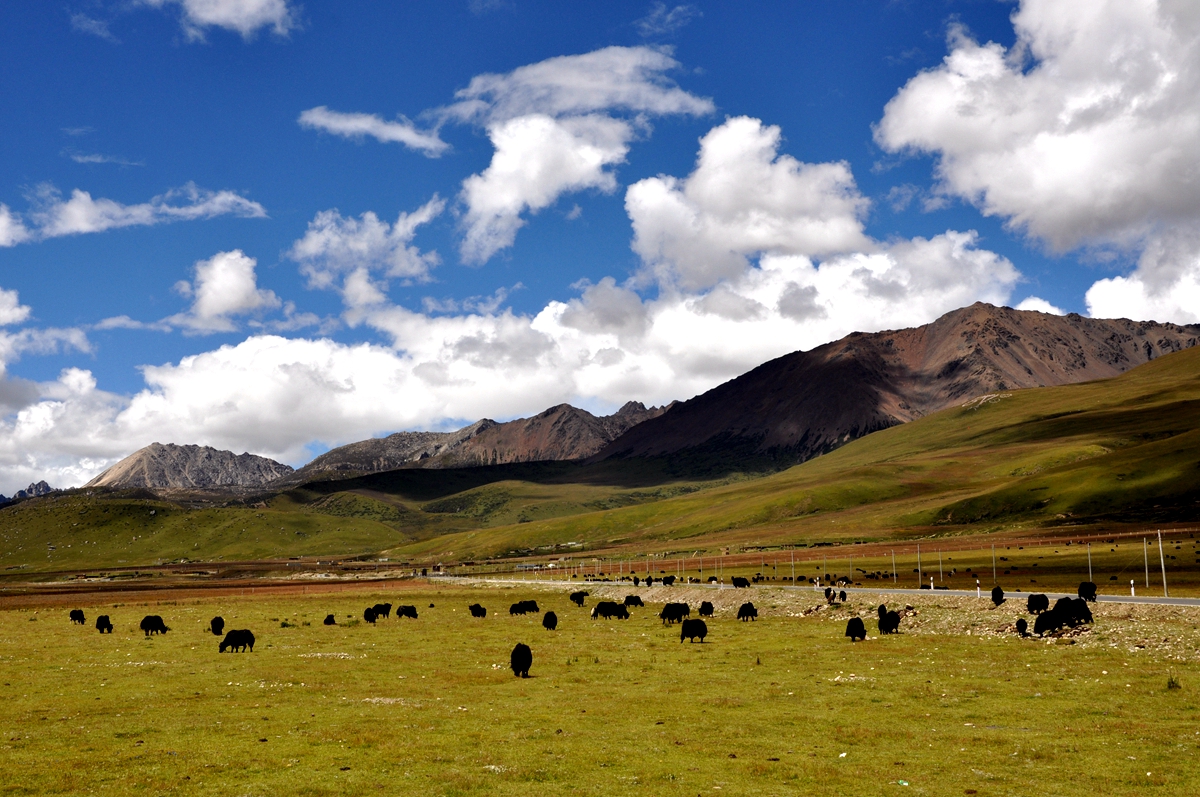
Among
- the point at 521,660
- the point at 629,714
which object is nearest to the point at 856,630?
the point at 521,660

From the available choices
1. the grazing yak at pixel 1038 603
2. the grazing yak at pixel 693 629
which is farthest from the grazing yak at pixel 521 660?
the grazing yak at pixel 1038 603

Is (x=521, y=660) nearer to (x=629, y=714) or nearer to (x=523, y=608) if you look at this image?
(x=629, y=714)

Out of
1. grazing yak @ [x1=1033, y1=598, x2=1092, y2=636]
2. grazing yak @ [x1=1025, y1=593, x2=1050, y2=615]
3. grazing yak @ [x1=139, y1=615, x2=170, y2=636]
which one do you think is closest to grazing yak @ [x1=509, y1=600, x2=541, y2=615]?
grazing yak @ [x1=139, y1=615, x2=170, y2=636]

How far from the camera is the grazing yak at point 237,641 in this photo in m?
49.5

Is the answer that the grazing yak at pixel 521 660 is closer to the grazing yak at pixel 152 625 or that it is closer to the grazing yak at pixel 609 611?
the grazing yak at pixel 609 611

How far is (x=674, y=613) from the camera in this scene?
69.2 m

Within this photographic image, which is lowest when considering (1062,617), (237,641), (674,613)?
(674,613)

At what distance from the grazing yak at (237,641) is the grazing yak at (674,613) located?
3077 centimetres

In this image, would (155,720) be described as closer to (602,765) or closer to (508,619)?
(602,765)

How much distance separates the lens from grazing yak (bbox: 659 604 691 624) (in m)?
68.0

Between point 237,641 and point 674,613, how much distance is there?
109 ft

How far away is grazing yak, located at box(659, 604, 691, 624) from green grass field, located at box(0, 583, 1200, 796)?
39.6 ft

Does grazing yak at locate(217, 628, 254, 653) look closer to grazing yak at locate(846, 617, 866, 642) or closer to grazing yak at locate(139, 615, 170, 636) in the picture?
grazing yak at locate(139, 615, 170, 636)

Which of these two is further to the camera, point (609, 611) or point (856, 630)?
point (609, 611)
